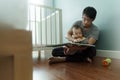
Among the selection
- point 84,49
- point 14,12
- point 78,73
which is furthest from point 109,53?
point 14,12

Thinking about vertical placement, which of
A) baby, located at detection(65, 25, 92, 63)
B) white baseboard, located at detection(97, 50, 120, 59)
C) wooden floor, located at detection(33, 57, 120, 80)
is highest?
baby, located at detection(65, 25, 92, 63)

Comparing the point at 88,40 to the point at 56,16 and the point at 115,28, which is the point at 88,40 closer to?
the point at 115,28

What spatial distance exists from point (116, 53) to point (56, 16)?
1.08 m

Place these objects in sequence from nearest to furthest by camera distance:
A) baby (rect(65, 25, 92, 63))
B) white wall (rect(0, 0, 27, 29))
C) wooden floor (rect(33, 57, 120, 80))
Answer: white wall (rect(0, 0, 27, 29))
wooden floor (rect(33, 57, 120, 80))
baby (rect(65, 25, 92, 63))

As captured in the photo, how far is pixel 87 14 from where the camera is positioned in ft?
6.06

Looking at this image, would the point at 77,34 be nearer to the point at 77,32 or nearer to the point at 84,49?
the point at 77,32

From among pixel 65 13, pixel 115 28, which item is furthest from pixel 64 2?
pixel 115 28

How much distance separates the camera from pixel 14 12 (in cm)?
37

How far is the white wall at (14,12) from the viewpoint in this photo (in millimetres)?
354

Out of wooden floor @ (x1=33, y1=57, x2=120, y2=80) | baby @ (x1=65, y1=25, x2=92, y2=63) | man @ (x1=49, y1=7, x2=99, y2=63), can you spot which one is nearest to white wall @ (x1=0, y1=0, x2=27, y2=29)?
wooden floor @ (x1=33, y1=57, x2=120, y2=80)

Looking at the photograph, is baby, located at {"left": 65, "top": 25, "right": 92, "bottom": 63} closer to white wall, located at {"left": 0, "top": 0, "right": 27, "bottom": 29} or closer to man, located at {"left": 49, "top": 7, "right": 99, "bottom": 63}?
man, located at {"left": 49, "top": 7, "right": 99, "bottom": 63}

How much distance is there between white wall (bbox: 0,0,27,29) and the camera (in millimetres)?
354

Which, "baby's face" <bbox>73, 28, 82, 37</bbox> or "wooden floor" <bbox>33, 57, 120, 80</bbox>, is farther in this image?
"baby's face" <bbox>73, 28, 82, 37</bbox>

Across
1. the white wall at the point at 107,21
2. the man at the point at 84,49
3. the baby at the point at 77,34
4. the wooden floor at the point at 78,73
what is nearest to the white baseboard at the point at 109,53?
the white wall at the point at 107,21
